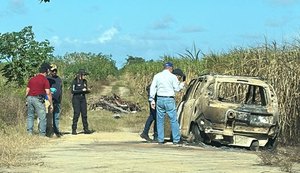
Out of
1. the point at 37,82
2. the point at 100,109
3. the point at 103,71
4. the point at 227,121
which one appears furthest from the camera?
the point at 103,71

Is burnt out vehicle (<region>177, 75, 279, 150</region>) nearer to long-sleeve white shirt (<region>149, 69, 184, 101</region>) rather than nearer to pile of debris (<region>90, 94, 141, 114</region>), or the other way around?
long-sleeve white shirt (<region>149, 69, 184, 101</region>)

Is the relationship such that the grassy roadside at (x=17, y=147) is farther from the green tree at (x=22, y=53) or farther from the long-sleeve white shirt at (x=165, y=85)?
the green tree at (x=22, y=53)

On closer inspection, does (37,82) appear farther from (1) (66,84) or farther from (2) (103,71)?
(2) (103,71)

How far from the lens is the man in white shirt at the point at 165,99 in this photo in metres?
14.5

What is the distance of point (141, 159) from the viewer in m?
11.1

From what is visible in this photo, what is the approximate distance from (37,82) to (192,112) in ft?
13.6

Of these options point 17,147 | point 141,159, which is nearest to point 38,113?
point 17,147

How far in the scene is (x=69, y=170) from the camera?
971cm

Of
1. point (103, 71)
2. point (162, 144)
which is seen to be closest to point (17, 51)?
point (162, 144)

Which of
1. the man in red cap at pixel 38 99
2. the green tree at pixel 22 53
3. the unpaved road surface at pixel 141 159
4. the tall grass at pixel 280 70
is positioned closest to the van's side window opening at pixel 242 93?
the tall grass at pixel 280 70

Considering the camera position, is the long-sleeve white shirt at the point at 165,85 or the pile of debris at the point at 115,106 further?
the pile of debris at the point at 115,106

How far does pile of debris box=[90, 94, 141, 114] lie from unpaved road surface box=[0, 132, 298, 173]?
14.4m

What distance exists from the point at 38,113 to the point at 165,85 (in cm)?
352

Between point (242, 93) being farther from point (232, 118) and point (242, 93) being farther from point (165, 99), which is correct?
point (232, 118)
